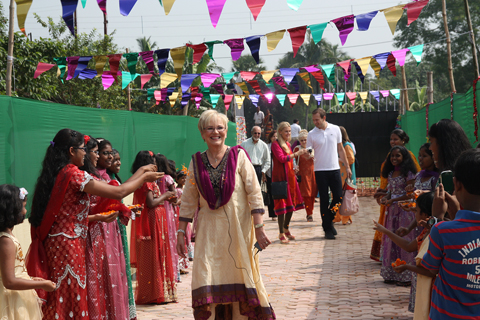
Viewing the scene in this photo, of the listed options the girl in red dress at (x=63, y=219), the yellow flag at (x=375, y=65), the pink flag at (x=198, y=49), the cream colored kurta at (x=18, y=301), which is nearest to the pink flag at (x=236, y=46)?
the pink flag at (x=198, y=49)

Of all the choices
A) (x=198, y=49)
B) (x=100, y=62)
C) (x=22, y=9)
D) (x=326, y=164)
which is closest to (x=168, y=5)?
(x=22, y=9)

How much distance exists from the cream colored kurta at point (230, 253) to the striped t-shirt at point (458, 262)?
5.29 feet

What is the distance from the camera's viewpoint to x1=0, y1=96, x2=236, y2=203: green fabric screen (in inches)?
195

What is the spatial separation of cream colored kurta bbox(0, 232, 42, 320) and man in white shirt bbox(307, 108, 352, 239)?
250 inches

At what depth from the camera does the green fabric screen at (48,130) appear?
495 centimetres

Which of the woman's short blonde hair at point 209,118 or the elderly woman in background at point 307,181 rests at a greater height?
the woman's short blonde hair at point 209,118

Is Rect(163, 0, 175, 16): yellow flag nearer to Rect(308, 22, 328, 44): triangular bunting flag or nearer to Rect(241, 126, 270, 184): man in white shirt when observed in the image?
Rect(308, 22, 328, 44): triangular bunting flag

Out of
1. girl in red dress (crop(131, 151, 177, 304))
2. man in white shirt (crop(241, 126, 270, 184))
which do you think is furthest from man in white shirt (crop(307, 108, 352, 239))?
girl in red dress (crop(131, 151, 177, 304))

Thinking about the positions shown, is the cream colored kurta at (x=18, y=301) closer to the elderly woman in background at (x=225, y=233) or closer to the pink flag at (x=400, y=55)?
the elderly woman in background at (x=225, y=233)

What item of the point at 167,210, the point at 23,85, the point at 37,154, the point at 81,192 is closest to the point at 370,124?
the point at 23,85

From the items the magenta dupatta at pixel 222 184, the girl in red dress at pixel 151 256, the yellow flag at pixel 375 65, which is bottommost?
the girl in red dress at pixel 151 256

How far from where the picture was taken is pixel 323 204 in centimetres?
898

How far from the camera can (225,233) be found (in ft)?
12.8

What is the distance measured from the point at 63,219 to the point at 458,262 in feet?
8.30
